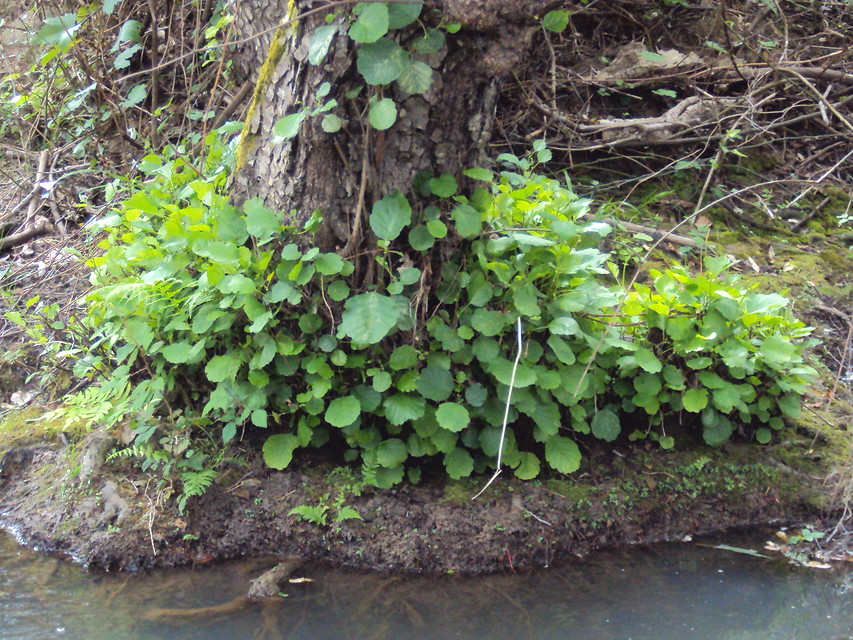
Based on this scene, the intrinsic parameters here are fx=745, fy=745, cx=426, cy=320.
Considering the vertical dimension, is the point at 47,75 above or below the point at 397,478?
above

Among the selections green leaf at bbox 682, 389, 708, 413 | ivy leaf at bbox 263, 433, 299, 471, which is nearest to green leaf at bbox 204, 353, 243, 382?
ivy leaf at bbox 263, 433, 299, 471

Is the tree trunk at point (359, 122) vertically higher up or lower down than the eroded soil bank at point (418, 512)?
higher up

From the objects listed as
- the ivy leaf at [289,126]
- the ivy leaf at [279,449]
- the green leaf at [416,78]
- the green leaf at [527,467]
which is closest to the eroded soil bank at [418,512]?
the green leaf at [527,467]

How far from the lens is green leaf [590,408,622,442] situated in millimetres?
2770

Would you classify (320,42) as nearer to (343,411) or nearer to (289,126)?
(289,126)

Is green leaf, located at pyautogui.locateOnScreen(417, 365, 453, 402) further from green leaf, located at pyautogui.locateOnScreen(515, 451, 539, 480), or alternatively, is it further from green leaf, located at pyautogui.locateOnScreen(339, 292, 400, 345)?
green leaf, located at pyautogui.locateOnScreen(515, 451, 539, 480)

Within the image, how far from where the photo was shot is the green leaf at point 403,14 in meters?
2.06

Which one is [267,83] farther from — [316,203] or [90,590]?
[90,590]

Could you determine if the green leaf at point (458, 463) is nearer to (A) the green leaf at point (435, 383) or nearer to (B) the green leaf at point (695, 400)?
(A) the green leaf at point (435, 383)

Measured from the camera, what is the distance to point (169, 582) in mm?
2525

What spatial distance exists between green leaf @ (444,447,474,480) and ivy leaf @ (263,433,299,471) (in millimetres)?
547

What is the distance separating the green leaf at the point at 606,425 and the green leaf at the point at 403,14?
1545 mm

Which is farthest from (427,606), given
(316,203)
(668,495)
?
(316,203)

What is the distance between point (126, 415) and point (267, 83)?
1.40 meters
